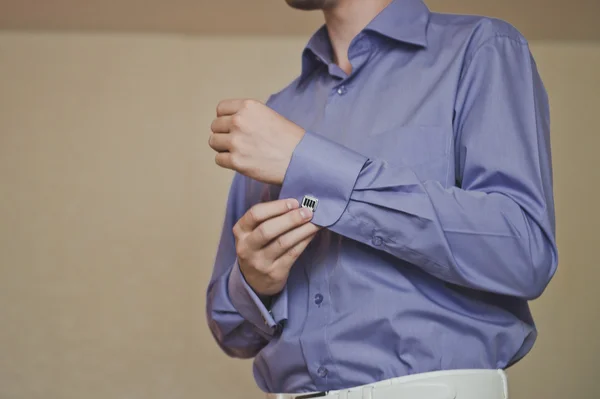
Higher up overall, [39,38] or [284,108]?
[39,38]

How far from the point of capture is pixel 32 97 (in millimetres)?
3045

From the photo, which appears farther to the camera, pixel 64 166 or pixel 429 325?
pixel 64 166

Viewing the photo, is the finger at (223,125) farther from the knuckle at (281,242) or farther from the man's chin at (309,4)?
the man's chin at (309,4)

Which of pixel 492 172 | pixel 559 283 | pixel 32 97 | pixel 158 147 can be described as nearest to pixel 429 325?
pixel 492 172

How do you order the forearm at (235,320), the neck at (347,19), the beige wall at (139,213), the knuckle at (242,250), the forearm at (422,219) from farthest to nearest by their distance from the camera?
the beige wall at (139,213), the neck at (347,19), the forearm at (235,320), the knuckle at (242,250), the forearm at (422,219)

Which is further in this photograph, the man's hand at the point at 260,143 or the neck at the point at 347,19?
the neck at the point at 347,19

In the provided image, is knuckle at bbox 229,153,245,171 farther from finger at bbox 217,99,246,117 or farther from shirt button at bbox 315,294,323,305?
shirt button at bbox 315,294,323,305

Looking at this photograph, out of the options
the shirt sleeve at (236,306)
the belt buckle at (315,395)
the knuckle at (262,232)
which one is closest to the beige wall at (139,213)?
the shirt sleeve at (236,306)

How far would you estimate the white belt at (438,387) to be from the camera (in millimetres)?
998

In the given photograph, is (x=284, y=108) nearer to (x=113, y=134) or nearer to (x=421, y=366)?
(x=421, y=366)

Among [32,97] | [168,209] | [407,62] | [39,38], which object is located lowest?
[168,209]

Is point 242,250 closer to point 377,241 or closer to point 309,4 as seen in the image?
point 377,241

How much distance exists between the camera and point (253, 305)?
120cm

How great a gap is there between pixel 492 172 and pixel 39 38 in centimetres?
243
